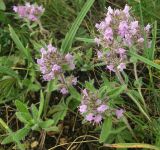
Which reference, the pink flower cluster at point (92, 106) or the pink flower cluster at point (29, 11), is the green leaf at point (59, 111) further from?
the pink flower cluster at point (29, 11)

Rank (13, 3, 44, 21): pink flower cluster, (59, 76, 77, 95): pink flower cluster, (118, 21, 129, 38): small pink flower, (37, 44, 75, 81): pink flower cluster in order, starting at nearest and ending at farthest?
(118, 21, 129, 38): small pink flower
(37, 44, 75, 81): pink flower cluster
(59, 76, 77, 95): pink flower cluster
(13, 3, 44, 21): pink flower cluster

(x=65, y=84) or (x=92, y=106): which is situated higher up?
(x=65, y=84)

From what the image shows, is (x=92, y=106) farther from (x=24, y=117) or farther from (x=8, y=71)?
(x=8, y=71)

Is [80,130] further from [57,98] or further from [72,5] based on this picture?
[72,5]

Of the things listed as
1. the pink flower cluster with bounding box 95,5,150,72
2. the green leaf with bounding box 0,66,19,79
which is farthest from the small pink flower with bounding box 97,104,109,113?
the green leaf with bounding box 0,66,19,79

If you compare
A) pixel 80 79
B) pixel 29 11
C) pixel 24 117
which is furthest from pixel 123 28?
pixel 29 11

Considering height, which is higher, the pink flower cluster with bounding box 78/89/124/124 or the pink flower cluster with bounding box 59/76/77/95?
the pink flower cluster with bounding box 59/76/77/95

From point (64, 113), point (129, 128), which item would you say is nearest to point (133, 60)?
point (129, 128)

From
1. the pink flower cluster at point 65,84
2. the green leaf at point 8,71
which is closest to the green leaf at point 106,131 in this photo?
the pink flower cluster at point 65,84

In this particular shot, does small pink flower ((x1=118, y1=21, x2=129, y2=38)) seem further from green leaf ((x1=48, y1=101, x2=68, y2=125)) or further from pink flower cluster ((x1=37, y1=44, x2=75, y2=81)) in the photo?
green leaf ((x1=48, y1=101, x2=68, y2=125))

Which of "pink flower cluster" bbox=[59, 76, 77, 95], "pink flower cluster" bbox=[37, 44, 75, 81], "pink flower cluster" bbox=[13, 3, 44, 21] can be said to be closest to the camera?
"pink flower cluster" bbox=[37, 44, 75, 81]
